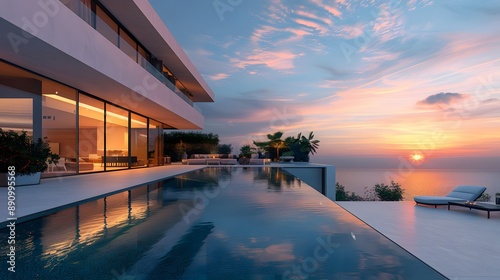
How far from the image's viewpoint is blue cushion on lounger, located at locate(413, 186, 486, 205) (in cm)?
726

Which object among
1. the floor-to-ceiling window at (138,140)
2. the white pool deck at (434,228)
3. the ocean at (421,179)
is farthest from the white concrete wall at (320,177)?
the floor-to-ceiling window at (138,140)

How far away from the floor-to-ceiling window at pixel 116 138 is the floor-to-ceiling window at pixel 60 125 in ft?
7.75

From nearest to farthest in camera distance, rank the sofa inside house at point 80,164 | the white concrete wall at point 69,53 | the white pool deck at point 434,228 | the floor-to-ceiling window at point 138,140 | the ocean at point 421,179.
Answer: the white pool deck at point 434,228 → the white concrete wall at point 69,53 → the ocean at point 421,179 → the sofa inside house at point 80,164 → the floor-to-ceiling window at point 138,140

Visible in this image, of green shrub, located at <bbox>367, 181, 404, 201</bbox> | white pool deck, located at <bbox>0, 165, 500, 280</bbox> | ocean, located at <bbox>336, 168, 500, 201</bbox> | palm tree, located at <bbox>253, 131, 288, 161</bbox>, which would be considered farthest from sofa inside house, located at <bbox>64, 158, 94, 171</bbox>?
palm tree, located at <bbox>253, 131, 288, 161</bbox>

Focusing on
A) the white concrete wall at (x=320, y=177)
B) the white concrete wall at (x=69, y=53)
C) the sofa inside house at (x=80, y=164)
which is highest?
the white concrete wall at (x=69, y=53)

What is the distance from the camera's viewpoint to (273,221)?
14.7 feet

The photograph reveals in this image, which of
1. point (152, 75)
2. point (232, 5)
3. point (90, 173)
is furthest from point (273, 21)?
point (90, 173)

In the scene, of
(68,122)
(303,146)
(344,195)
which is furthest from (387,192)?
(68,122)

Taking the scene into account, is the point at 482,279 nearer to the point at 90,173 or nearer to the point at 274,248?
the point at 274,248

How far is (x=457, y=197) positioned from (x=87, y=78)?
1075cm

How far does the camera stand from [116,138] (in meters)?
15.2

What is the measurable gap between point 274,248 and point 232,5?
1101cm

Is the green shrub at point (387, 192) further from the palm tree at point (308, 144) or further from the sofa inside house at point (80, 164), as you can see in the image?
the sofa inside house at point (80, 164)

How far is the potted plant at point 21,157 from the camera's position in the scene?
324 inches
